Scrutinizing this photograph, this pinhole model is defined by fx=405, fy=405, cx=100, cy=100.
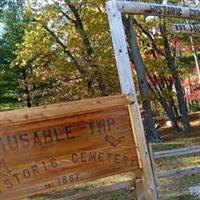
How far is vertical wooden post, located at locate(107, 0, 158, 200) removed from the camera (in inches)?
149

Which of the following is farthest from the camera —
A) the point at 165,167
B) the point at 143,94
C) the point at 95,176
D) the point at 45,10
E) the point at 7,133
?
the point at 45,10

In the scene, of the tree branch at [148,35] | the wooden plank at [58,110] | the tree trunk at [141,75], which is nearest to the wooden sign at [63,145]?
the wooden plank at [58,110]

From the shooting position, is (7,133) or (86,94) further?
(86,94)

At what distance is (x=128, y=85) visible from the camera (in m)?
3.82

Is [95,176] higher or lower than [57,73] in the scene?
lower

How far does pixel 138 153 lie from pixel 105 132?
414 mm

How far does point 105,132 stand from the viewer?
11.9ft

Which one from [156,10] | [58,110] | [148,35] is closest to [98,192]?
[58,110]

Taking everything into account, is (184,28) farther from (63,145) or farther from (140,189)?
(63,145)

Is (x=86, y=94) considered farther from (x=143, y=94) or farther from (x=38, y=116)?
(x=38, y=116)

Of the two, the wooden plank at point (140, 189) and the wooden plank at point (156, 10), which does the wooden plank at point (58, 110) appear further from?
the wooden plank at point (156, 10)

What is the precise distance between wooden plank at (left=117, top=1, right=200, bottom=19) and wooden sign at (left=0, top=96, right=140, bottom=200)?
2.87ft

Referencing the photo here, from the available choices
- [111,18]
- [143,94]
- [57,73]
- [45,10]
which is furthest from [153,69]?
[111,18]

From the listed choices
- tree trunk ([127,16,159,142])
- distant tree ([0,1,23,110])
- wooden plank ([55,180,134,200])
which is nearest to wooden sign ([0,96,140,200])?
wooden plank ([55,180,134,200])
